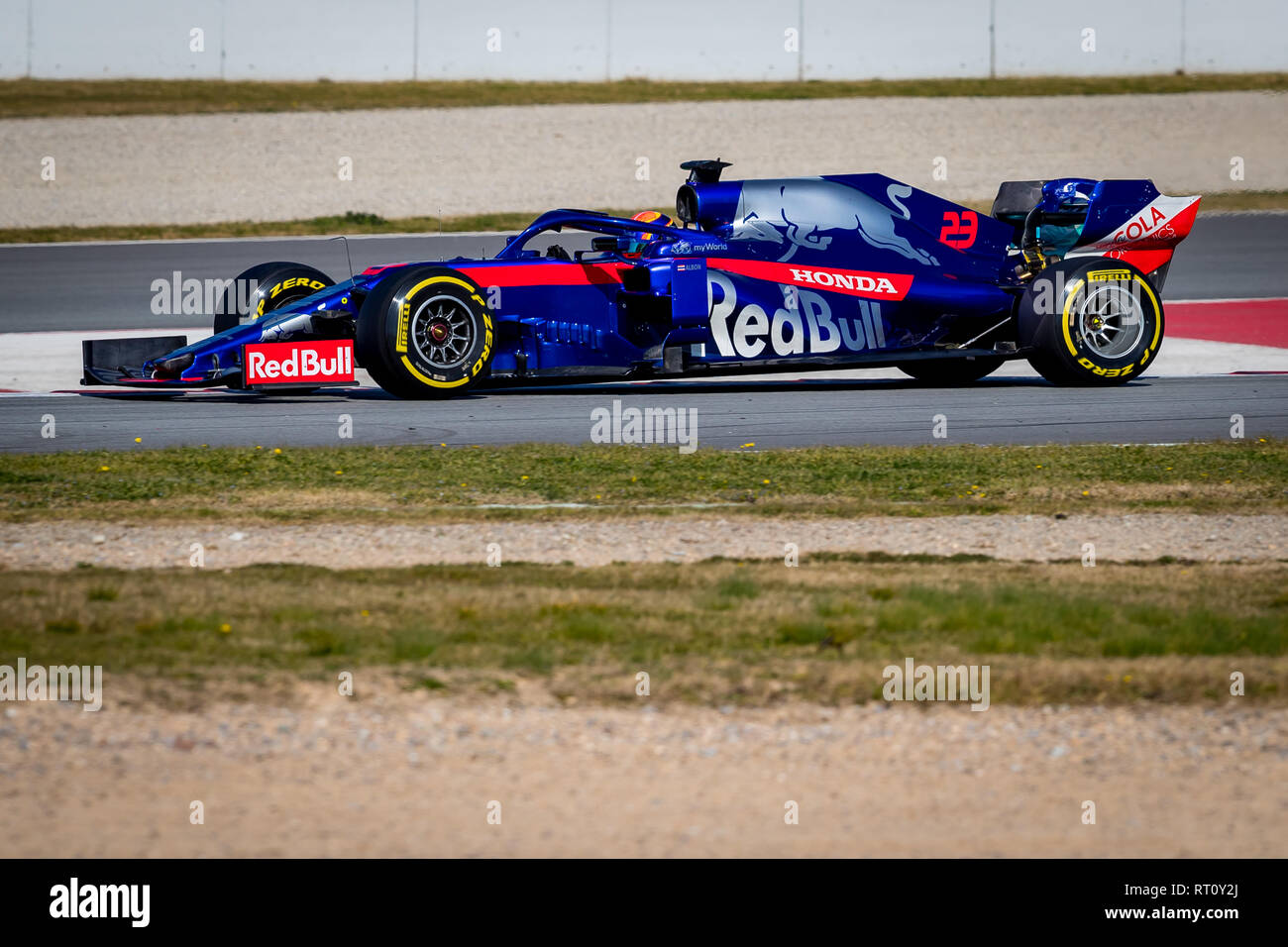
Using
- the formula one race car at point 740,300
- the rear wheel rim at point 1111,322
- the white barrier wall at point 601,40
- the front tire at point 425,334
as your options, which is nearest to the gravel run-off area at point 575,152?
the white barrier wall at point 601,40

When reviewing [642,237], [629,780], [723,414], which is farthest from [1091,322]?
[629,780]

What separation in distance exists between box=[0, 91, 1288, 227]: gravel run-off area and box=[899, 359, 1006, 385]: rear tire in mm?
15632

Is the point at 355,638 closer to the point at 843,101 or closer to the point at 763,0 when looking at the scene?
the point at 843,101

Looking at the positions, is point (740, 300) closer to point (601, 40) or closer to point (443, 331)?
point (443, 331)

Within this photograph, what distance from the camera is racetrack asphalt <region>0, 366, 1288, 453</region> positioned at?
1099 centimetres

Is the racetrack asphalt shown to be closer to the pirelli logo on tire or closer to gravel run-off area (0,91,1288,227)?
the pirelli logo on tire

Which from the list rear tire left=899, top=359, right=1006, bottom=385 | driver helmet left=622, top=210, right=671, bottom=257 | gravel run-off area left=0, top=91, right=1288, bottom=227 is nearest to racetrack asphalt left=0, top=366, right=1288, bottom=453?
rear tire left=899, top=359, right=1006, bottom=385

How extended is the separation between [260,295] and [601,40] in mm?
29945

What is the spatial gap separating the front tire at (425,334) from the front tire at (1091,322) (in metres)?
4.16

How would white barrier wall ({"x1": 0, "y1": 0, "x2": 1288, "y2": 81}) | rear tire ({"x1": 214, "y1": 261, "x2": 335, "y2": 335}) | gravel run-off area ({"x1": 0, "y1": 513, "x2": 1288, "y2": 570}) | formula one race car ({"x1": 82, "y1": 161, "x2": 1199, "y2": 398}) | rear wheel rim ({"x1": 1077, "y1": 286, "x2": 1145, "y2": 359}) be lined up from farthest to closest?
white barrier wall ({"x1": 0, "y1": 0, "x2": 1288, "y2": 81})
rear wheel rim ({"x1": 1077, "y1": 286, "x2": 1145, "y2": 359})
rear tire ({"x1": 214, "y1": 261, "x2": 335, "y2": 335})
formula one race car ({"x1": 82, "y1": 161, "x2": 1199, "y2": 398})
gravel run-off area ({"x1": 0, "y1": 513, "x2": 1288, "y2": 570})

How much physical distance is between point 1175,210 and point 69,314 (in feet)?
36.8

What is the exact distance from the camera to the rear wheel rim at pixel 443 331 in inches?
463

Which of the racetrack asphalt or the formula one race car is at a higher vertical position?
the formula one race car

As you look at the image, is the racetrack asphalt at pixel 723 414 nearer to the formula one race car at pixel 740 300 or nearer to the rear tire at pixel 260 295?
the formula one race car at pixel 740 300
